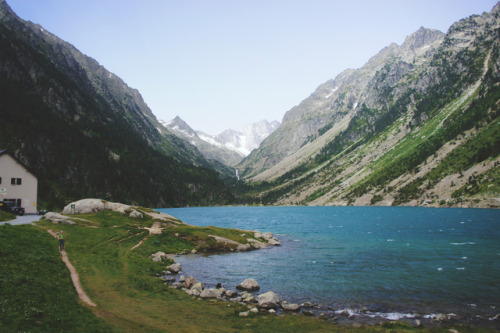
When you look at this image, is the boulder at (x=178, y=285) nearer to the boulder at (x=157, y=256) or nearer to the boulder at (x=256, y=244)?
the boulder at (x=157, y=256)

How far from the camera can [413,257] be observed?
51.5 m

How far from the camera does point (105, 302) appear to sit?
79.8 feet

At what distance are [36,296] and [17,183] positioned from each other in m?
74.5

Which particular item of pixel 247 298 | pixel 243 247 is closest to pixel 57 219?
pixel 243 247

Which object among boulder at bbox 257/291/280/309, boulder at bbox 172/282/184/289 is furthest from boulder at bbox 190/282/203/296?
boulder at bbox 257/291/280/309

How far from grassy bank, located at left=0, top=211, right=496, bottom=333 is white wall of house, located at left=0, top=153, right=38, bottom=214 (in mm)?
47302

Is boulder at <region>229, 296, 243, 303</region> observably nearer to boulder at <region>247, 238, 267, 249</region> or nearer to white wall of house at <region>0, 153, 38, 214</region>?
boulder at <region>247, 238, 267, 249</region>

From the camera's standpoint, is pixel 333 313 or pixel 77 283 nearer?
pixel 333 313

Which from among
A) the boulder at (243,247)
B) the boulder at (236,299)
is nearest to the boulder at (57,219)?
the boulder at (243,247)

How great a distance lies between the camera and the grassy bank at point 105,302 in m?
18.3

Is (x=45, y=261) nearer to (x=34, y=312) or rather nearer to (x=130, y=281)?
(x=130, y=281)

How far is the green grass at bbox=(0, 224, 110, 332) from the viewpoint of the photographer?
16516mm

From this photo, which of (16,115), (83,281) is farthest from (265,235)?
(16,115)

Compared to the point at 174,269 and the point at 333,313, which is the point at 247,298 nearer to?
the point at 333,313
